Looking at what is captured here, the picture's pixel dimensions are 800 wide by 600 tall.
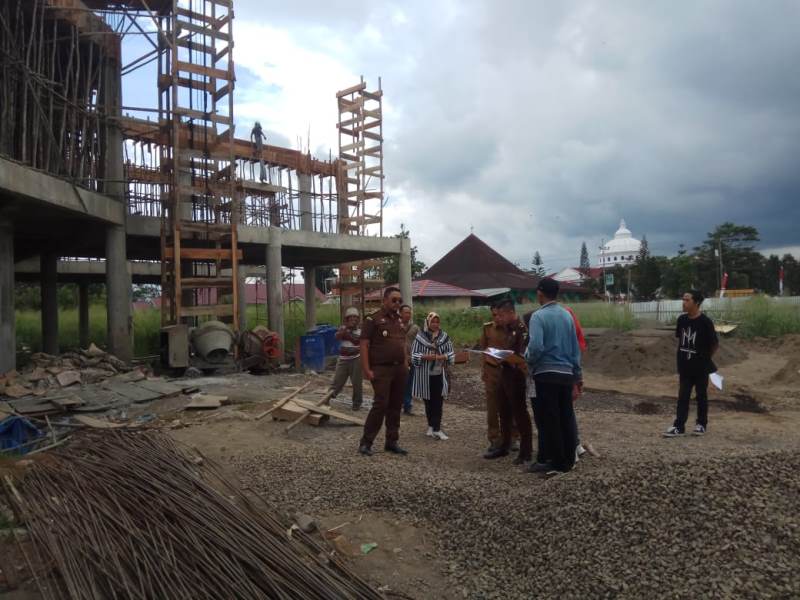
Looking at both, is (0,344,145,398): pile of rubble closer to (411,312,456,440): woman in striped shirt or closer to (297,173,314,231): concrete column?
(411,312,456,440): woman in striped shirt

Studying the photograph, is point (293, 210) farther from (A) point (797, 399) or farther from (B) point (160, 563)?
(B) point (160, 563)

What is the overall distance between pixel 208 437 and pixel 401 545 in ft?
11.4

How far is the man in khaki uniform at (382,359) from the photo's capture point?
5.77m

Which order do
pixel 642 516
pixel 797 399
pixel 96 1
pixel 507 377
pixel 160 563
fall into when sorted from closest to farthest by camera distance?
pixel 160 563, pixel 642 516, pixel 507 377, pixel 797 399, pixel 96 1

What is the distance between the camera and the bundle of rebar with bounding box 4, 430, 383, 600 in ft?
9.66

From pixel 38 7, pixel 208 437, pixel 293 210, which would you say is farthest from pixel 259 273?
pixel 208 437

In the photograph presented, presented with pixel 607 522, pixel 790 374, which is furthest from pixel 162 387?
pixel 790 374

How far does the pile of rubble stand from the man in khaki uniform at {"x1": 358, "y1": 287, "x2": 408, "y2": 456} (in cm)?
527

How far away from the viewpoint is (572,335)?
15.7 ft

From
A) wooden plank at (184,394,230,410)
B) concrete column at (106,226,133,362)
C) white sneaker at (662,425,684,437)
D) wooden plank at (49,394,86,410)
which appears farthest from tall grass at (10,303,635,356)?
white sneaker at (662,425,684,437)

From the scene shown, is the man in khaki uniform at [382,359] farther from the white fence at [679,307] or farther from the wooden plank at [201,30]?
the white fence at [679,307]

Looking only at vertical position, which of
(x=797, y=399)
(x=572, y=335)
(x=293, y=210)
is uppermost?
(x=293, y=210)

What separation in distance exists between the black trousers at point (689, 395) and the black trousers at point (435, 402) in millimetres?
2491

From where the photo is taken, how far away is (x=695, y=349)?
630 centimetres
